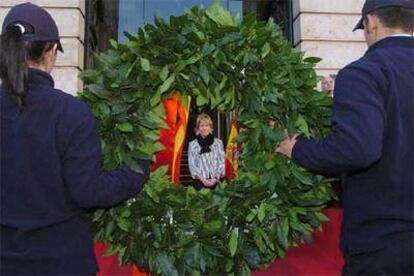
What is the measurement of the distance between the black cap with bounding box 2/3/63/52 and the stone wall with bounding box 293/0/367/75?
6.38 meters

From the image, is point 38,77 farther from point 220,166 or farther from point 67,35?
point 67,35

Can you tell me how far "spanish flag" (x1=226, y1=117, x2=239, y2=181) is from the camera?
3.19m

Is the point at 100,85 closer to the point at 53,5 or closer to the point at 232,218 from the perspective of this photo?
the point at 232,218

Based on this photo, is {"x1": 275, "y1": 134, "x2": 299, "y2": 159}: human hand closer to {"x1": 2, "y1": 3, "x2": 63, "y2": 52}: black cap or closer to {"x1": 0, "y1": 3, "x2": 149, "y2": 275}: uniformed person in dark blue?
{"x1": 0, "y1": 3, "x2": 149, "y2": 275}: uniformed person in dark blue

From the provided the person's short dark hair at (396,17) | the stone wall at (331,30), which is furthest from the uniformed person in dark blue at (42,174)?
the stone wall at (331,30)

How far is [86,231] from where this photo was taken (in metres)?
2.13

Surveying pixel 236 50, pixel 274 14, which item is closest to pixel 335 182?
pixel 236 50

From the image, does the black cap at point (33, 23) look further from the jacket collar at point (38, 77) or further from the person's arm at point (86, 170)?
the person's arm at point (86, 170)

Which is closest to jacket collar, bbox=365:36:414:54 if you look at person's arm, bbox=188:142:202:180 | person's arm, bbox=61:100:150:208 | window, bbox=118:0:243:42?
person's arm, bbox=61:100:150:208

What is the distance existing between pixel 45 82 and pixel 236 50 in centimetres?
108

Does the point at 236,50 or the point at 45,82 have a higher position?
the point at 236,50

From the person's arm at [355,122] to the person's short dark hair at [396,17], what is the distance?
0.95 ft

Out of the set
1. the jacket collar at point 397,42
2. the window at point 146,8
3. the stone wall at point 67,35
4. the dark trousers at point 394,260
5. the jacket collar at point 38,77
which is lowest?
the dark trousers at point 394,260

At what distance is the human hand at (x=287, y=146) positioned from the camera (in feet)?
8.42
